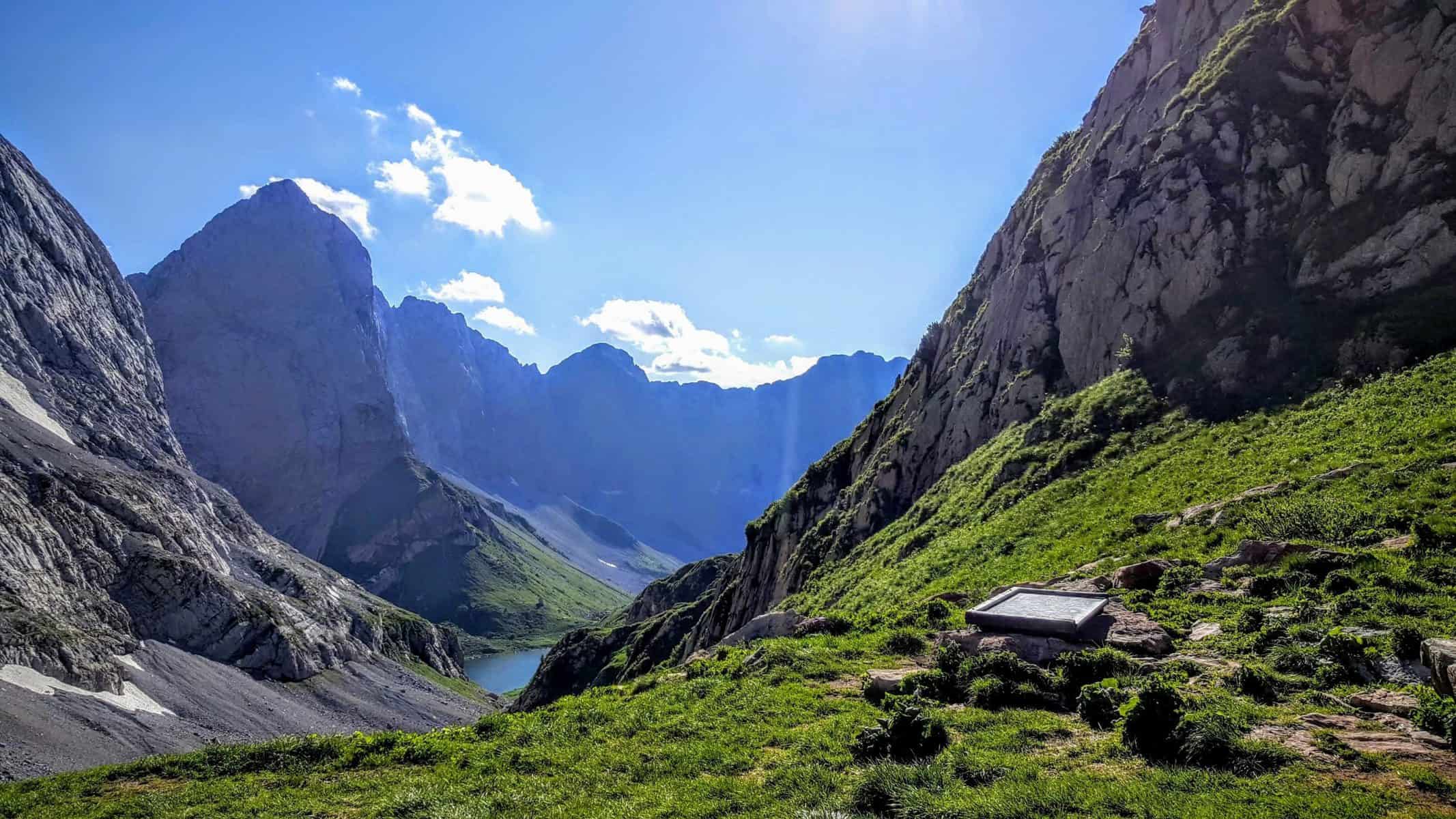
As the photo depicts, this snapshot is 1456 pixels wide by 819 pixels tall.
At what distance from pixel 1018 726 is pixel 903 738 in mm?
2534

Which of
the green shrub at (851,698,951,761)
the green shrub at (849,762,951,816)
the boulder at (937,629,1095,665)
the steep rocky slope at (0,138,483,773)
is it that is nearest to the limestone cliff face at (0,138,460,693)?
the steep rocky slope at (0,138,483,773)

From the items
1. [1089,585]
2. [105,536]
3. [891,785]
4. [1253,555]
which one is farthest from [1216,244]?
[105,536]

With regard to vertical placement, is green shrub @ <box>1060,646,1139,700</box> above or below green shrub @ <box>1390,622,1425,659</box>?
below

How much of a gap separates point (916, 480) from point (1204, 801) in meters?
49.1

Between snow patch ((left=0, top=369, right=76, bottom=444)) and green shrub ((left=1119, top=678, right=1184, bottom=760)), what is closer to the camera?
green shrub ((left=1119, top=678, right=1184, bottom=760))

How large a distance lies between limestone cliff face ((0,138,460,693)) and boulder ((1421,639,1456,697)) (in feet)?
357

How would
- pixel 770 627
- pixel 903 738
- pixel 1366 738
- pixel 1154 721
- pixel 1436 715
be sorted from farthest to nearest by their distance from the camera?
pixel 770 627, pixel 903 738, pixel 1154 721, pixel 1366 738, pixel 1436 715

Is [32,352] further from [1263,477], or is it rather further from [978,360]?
[1263,477]

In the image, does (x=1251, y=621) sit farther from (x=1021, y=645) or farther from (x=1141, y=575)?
(x=1021, y=645)

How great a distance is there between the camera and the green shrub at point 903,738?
500 inches

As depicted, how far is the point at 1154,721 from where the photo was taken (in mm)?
11516

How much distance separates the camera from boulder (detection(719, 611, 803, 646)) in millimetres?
26438

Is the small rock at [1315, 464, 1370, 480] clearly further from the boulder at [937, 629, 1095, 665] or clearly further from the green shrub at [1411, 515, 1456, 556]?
the boulder at [937, 629, 1095, 665]

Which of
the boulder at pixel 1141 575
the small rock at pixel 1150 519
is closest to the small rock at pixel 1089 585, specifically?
the boulder at pixel 1141 575
